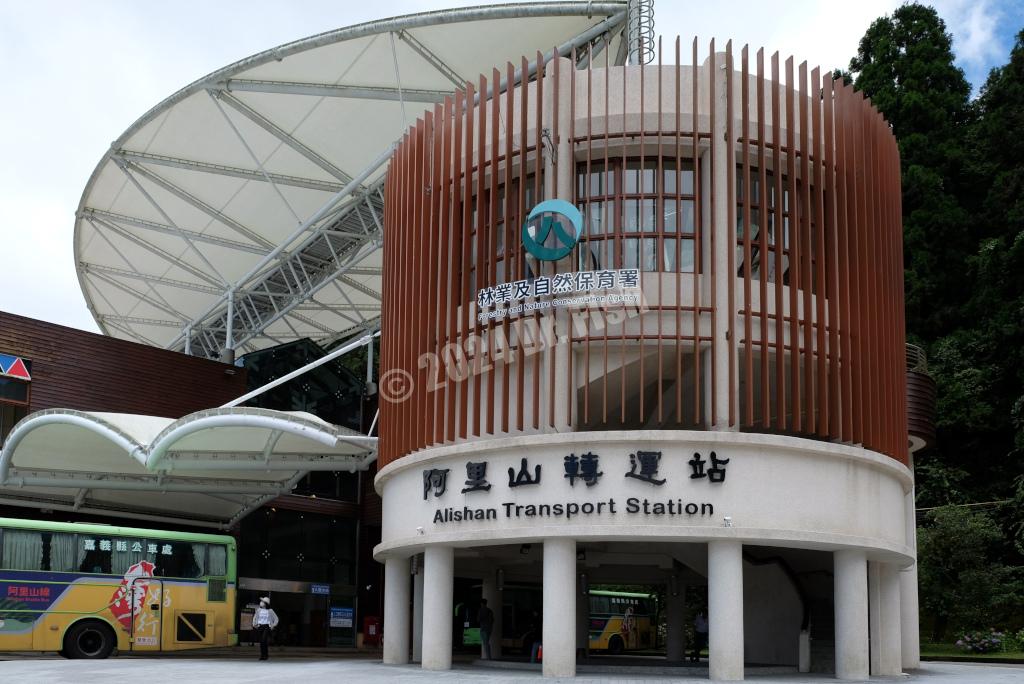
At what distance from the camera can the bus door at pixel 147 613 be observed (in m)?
28.0

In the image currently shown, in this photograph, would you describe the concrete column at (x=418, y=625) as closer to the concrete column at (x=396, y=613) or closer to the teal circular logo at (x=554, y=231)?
the concrete column at (x=396, y=613)

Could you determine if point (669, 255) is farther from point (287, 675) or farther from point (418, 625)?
point (418, 625)

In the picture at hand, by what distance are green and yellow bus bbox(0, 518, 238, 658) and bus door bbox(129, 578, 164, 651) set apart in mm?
24

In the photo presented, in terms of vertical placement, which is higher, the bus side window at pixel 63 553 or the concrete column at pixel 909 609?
the bus side window at pixel 63 553

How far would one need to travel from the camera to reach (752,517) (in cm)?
2102

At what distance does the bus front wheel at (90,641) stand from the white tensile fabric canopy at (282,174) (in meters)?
16.1

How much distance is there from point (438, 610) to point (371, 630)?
1821 centimetres

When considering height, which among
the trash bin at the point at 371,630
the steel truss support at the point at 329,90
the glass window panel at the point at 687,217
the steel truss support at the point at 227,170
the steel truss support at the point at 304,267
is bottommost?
the trash bin at the point at 371,630

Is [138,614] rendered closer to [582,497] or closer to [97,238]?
[582,497]

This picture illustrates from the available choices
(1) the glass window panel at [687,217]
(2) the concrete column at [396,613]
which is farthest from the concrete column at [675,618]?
(1) the glass window panel at [687,217]

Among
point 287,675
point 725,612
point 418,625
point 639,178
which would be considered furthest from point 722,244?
point 418,625

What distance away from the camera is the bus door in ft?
91.7

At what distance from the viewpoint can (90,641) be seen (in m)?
27.3

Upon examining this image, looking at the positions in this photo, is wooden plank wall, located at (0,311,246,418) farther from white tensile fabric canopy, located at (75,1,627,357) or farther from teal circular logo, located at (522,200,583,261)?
teal circular logo, located at (522,200,583,261)
